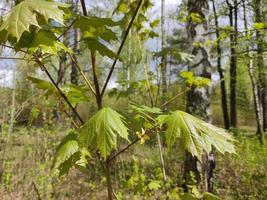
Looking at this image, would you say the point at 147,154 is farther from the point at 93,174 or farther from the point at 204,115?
the point at 204,115

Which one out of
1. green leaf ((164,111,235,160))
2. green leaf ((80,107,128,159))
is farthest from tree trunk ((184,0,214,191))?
green leaf ((80,107,128,159))

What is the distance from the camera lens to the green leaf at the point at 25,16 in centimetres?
88

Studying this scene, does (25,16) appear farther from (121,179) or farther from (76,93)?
(121,179)

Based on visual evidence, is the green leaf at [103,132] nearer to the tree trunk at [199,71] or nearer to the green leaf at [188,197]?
the green leaf at [188,197]

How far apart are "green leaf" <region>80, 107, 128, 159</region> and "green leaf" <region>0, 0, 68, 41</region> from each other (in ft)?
1.22

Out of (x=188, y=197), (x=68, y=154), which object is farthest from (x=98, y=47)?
(x=188, y=197)

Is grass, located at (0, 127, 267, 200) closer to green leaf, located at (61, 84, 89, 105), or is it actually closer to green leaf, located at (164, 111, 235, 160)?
green leaf, located at (61, 84, 89, 105)

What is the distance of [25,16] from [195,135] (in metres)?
0.69

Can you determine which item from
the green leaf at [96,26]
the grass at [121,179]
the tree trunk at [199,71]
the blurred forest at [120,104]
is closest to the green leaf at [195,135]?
the blurred forest at [120,104]

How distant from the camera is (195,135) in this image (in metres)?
1.07

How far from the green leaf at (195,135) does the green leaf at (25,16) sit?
0.55 metres

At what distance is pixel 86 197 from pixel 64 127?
2.91m

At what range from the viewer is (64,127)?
7.30 meters

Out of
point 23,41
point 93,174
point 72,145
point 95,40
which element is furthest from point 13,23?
point 93,174
